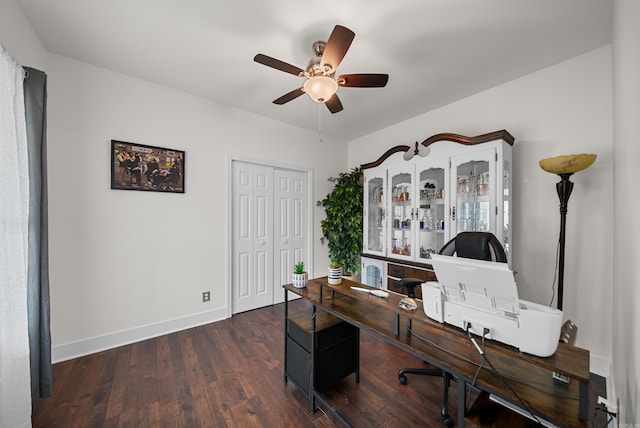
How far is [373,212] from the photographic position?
380 centimetres

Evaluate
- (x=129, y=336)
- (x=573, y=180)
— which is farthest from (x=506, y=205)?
(x=129, y=336)

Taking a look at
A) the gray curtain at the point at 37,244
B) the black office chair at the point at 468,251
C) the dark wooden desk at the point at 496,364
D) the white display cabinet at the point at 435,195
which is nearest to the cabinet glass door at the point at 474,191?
the white display cabinet at the point at 435,195

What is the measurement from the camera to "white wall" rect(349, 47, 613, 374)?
2.08 m

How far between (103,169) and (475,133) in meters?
3.98

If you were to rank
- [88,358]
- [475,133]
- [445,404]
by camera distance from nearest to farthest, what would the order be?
[445,404], [88,358], [475,133]

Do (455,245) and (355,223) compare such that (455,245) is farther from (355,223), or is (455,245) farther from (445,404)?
(355,223)

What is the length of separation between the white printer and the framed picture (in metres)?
2.79

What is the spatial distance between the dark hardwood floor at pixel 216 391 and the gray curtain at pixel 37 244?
0.32 meters

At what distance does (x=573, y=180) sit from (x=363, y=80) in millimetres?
2101

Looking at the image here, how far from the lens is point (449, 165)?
2.76 meters

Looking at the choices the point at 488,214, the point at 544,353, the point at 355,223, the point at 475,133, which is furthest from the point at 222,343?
the point at 475,133

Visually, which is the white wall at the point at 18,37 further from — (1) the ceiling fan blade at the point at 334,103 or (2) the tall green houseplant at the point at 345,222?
(2) the tall green houseplant at the point at 345,222

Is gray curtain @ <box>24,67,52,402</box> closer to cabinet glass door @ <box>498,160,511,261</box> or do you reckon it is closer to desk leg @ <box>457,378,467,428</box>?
desk leg @ <box>457,378,467,428</box>

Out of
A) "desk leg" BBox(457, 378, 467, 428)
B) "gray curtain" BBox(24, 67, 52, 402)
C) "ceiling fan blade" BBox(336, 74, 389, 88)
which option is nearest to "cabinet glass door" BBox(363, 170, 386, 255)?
"ceiling fan blade" BBox(336, 74, 389, 88)
